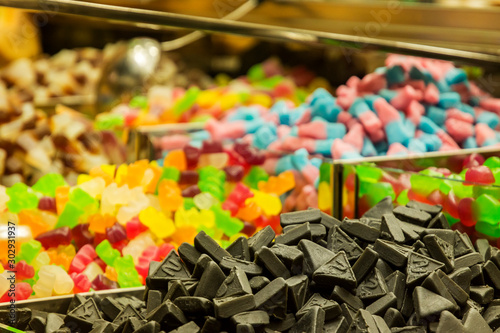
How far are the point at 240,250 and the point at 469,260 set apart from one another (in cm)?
39

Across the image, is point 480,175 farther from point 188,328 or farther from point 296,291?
point 188,328

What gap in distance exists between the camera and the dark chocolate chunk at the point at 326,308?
0.86m

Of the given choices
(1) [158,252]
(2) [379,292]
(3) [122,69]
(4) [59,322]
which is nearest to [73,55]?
(3) [122,69]

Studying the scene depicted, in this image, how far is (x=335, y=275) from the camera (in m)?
0.89

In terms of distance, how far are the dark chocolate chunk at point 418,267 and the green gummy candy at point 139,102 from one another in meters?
1.75

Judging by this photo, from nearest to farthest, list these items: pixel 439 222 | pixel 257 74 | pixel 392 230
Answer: pixel 392 230 < pixel 439 222 < pixel 257 74

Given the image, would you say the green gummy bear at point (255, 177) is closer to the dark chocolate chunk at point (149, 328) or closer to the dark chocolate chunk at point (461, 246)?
the dark chocolate chunk at point (461, 246)

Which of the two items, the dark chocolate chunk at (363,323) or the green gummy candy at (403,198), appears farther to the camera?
the green gummy candy at (403,198)

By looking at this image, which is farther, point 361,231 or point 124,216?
point 124,216

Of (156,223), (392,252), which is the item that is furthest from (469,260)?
(156,223)

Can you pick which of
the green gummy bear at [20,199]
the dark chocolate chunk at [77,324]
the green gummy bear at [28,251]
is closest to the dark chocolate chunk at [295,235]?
the dark chocolate chunk at [77,324]

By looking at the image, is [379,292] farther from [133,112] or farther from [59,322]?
[133,112]

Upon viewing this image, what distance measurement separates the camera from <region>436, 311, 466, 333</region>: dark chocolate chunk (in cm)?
82

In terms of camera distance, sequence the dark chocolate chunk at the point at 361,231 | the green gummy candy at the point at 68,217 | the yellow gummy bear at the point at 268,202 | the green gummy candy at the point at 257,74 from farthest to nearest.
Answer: the green gummy candy at the point at 257,74, the yellow gummy bear at the point at 268,202, the green gummy candy at the point at 68,217, the dark chocolate chunk at the point at 361,231
